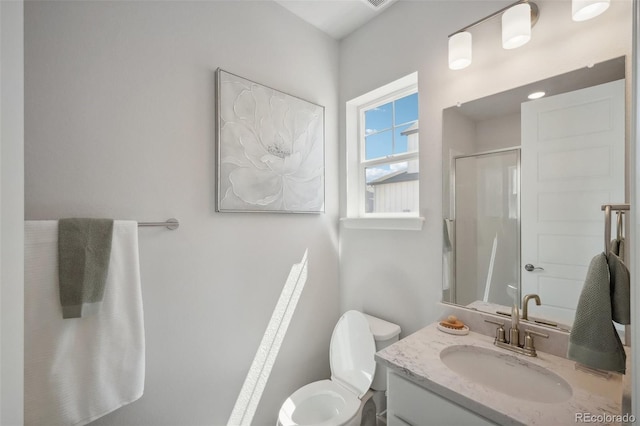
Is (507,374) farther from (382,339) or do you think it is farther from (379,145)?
(379,145)

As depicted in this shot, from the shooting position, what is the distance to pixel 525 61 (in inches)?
47.3

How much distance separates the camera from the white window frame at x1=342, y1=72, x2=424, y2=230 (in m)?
1.76

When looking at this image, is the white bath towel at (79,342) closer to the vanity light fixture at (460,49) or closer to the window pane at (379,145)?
the window pane at (379,145)

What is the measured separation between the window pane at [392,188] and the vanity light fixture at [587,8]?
2.89 ft

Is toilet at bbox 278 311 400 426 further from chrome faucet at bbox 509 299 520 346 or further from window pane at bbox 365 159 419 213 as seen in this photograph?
window pane at bbox 365 159 419 213

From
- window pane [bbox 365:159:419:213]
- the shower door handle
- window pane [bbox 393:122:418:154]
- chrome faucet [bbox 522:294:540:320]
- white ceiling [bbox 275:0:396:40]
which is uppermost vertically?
white ceiling [bbox 275:0:396:40]

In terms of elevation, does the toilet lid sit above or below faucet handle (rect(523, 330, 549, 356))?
below

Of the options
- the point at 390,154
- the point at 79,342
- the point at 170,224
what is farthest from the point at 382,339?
the point at 79,342

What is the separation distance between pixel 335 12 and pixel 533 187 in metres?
1.53

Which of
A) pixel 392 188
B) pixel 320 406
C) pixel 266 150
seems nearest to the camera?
pixel 320 406

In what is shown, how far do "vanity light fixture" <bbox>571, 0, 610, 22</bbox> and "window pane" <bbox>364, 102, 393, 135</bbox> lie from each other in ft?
3.20

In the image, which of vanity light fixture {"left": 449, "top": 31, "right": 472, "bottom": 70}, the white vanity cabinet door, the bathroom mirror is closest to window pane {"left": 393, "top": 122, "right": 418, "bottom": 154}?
the bathroom mirror

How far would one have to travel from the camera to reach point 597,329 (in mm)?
830

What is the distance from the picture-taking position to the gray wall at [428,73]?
43.0 inches
